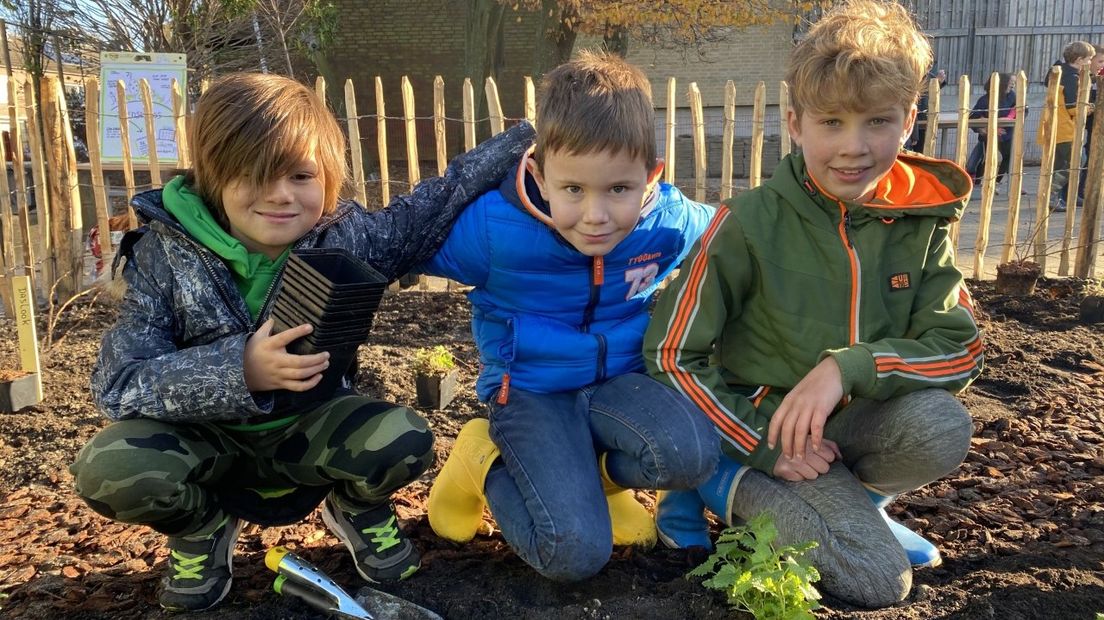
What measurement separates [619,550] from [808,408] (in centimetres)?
70

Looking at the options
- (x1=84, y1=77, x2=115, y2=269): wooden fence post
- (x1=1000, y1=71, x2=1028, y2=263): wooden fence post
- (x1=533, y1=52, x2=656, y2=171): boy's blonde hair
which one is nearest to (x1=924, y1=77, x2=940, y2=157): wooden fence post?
(x1=1000, y1=71, x2=1028, y2=263): wooden fence post

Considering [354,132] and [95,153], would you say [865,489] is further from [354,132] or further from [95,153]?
[95,153]

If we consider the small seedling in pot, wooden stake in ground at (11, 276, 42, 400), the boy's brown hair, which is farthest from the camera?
the boy's brown hair

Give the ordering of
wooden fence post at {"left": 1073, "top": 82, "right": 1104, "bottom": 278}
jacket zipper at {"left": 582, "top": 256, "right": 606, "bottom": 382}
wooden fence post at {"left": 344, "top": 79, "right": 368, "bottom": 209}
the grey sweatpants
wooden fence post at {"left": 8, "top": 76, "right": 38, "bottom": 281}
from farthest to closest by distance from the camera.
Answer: wooden fence post at {"left": 344, "top": 79, "right": 368, "bottom": 209} → wooden fence post at {"left": 1073, "top": 82, "right": 1104, "bottom": 278} → wooden fence post at {"left": 8, "top": 76, "right": 38, "bottom": 281} → jacket zipper at {"left": 582, "top": 256, "right": 606, "bottom": 382} → the grey sweatpants

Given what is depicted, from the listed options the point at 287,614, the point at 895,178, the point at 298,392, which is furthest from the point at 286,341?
the point at 895,178

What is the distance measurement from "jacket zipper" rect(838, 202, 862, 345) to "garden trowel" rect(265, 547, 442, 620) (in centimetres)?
129

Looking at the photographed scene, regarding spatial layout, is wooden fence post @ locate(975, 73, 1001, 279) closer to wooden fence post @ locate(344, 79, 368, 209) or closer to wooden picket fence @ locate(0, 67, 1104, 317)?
wooden picket fence @ locate(0, 67, 1104, 317)

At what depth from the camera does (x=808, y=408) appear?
6.98 ft

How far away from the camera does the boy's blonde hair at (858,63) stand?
2180mm

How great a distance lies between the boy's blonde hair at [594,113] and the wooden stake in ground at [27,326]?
8.19ft

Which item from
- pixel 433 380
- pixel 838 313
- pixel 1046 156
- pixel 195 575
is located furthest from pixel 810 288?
pixel 1046 156

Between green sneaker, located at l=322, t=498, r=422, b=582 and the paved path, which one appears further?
the paved path

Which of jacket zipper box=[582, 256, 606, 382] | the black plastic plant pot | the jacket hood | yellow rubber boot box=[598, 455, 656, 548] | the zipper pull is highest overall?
the jacket hood

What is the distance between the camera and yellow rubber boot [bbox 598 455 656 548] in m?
2.47
